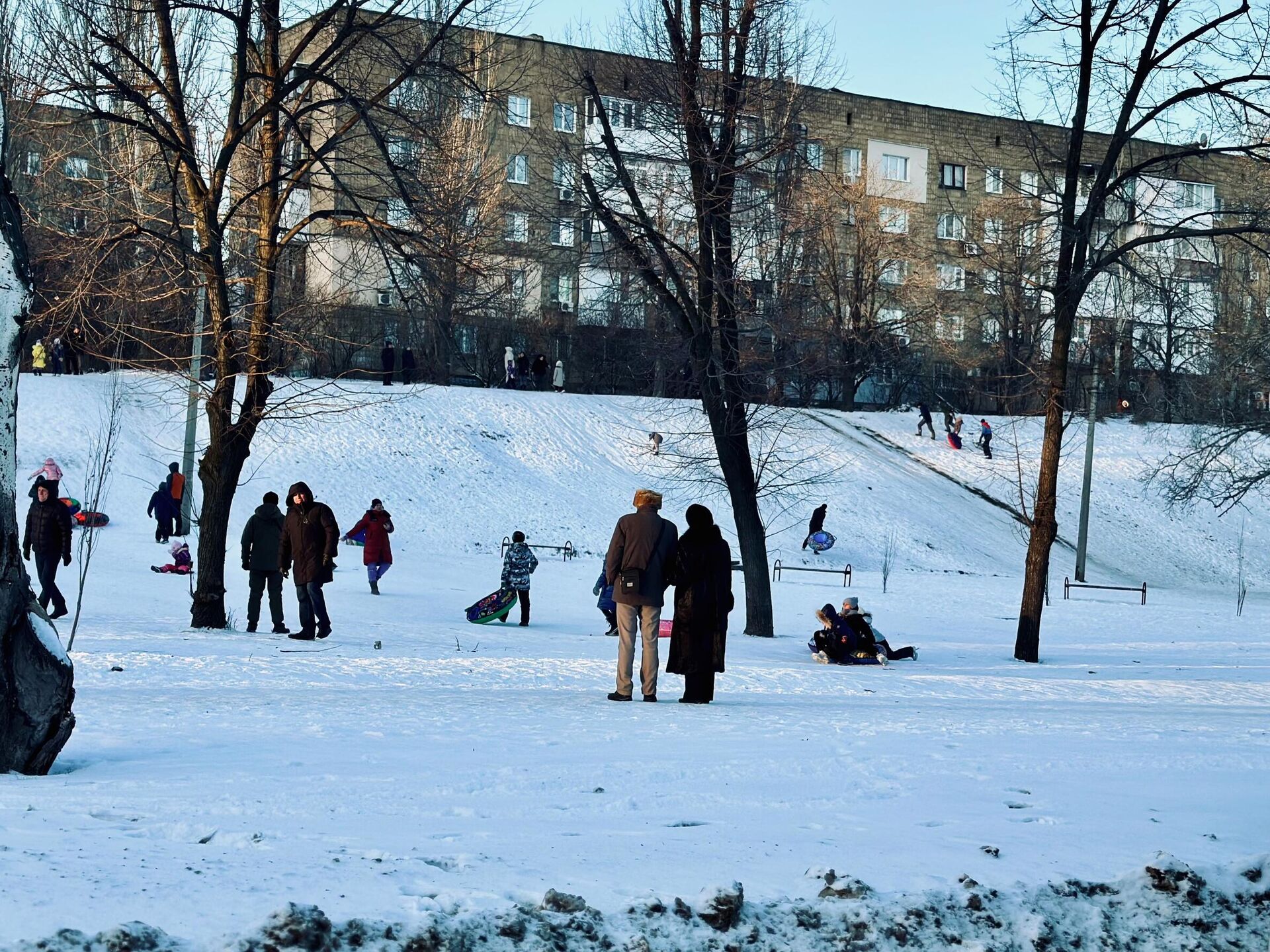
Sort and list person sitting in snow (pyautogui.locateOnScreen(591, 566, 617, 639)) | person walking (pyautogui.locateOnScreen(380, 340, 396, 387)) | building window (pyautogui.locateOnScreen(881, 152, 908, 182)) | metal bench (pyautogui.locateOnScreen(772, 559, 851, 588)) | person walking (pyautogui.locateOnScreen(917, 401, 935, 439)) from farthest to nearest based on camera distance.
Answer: building window (pyautogui.locateOnScreen(881, 152, 908, 182)) < person walking (pyautogui.locateOnScreen(917, 401, 935, 439)) < person walking (pyautogui.locateOnScreen(380, 340, 396, 387)) < metal bench (pyautogui.locateOnScreen(772, 559, 851, 588)) < person sitting in snow (pyautogui.locateOnScreen(591, 566, 617, 639))

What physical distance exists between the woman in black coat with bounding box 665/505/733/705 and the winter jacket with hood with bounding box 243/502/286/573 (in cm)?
709

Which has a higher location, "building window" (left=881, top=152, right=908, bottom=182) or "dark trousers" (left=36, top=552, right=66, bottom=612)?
"building window" (left=881, top=152, right=908, bottom=182)

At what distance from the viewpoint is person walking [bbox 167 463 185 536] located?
31016 mm

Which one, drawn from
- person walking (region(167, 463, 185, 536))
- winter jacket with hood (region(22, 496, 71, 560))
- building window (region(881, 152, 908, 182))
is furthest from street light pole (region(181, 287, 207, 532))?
building window (region(881, 152, 908, 182))

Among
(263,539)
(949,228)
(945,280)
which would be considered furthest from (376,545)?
(949,228)

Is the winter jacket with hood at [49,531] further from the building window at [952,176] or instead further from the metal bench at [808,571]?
the building window at [952,176]

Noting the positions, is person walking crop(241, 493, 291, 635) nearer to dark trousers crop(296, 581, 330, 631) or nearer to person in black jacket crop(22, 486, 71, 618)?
dark trousers crop(296, 581, 330, 631)

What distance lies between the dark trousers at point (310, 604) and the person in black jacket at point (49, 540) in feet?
9.40

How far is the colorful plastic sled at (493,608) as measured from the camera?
21.3 metres

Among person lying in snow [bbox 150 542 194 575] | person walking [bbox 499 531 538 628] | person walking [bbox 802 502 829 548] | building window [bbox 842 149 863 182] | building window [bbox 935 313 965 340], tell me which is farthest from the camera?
building window [bbox 842 149 863 182]

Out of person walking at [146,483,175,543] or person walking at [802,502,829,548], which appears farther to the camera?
person walking at [802,502,829,548]

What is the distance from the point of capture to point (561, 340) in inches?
2147

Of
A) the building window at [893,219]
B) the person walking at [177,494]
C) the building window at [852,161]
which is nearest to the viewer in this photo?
the person walking at [177,494]

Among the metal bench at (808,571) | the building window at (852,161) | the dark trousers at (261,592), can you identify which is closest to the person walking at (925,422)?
the metal bench at (808,571)
